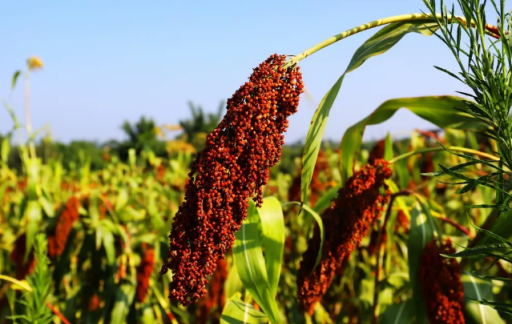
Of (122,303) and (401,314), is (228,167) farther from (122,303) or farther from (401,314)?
(122,303)

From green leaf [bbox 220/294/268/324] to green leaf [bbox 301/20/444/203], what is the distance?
26.7 inches

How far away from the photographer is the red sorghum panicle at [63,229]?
Result: 323 cm

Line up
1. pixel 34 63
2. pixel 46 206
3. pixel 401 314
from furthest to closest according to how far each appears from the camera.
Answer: pixel 34 63, pixel 46 206, pixel 401 314

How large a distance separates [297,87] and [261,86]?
0.10 meters

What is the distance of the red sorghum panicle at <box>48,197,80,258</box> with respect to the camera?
3230 mm

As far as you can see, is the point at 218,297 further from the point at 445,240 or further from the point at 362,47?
the point at 362,47

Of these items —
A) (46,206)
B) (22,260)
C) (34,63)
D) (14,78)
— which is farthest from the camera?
(34,63)

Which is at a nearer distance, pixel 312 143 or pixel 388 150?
pixel 312 143

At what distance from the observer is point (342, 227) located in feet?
5.24

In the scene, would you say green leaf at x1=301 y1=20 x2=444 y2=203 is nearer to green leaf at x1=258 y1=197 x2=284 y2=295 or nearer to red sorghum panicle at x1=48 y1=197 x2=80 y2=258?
green leaf at x1=258 y1=197 x2=284 y2=295

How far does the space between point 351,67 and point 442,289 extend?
0.87m

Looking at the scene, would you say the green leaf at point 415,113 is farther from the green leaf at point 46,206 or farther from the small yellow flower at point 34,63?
the small yellow flower at point 34,63

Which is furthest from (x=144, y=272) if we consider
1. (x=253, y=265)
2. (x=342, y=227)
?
(x=342, y=227)

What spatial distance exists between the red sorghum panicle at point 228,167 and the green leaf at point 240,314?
538 mm
